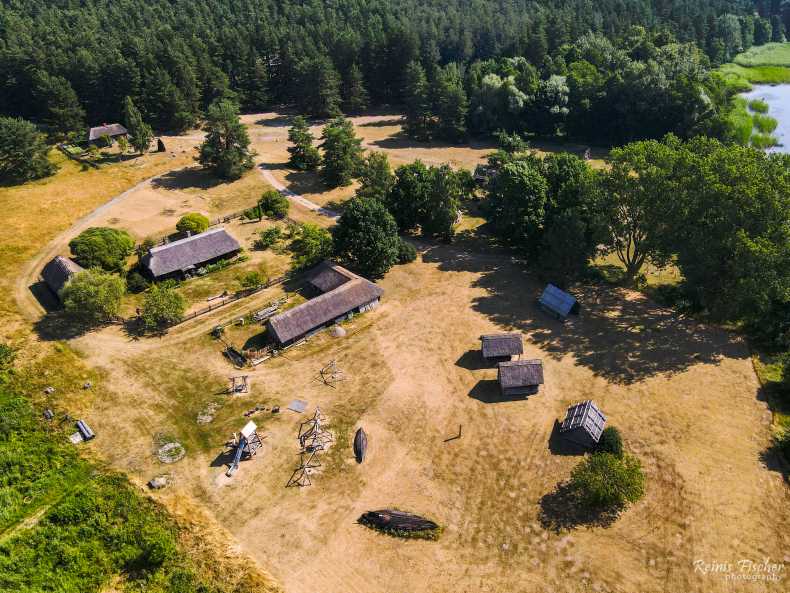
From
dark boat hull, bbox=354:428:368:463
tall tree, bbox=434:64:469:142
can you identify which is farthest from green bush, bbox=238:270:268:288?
tall tree, bbox=434:64:469:142

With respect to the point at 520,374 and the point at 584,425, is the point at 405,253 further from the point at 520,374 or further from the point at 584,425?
the point at 584,425

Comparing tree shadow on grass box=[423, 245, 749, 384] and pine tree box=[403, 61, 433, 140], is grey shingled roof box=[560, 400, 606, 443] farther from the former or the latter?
pine tree box=[403, 61, 433, 140]

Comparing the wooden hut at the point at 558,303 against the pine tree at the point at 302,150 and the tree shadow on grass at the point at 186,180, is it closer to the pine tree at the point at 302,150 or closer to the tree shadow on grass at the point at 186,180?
the pine tree at the point at 302,150

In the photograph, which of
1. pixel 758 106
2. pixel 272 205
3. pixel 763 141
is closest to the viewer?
pixel 272 205

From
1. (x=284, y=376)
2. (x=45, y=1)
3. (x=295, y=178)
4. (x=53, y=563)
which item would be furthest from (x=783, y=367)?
(x=45, y=1)

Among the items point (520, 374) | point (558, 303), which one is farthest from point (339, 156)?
point (520, 374)

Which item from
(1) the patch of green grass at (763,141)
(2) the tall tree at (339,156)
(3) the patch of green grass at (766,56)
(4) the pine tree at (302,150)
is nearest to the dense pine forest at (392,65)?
(3) the patch of green grass at (766,56)

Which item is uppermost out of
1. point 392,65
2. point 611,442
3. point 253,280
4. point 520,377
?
point 392,65
